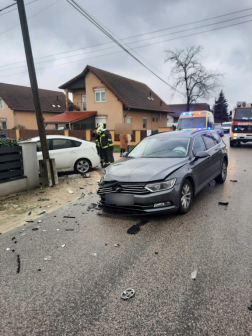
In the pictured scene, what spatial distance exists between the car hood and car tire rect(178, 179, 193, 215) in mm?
400

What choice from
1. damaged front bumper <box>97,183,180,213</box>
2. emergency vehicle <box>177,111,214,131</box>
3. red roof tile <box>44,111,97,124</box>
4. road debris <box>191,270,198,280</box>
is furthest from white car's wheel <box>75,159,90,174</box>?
red roof tile <box>44,111,97,124</box>

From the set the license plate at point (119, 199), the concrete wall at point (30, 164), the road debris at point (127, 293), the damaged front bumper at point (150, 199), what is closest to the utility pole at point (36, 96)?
the concrete wall at point (30, 164)

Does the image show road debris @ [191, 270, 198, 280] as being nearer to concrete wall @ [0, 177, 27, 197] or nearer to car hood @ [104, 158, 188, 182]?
car hood @ [104, 158, 188, 182]

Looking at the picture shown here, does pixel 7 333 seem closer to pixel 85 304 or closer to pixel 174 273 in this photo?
pixel 85 304

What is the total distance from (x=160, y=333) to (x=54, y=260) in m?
1.78

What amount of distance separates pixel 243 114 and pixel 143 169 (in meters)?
14.4

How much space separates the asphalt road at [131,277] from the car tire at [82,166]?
15.2ft

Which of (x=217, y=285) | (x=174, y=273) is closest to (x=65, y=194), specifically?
(x=174, y=273)

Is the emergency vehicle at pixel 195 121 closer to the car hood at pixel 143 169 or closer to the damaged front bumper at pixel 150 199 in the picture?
the car hood at pixel 143 169

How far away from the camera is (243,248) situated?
3408 mm

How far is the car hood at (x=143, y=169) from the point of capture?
172 inches

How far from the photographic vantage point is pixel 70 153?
8969 mm

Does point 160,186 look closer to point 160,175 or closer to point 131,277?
point 160,175

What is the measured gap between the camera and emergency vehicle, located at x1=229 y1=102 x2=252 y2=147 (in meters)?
16.1
